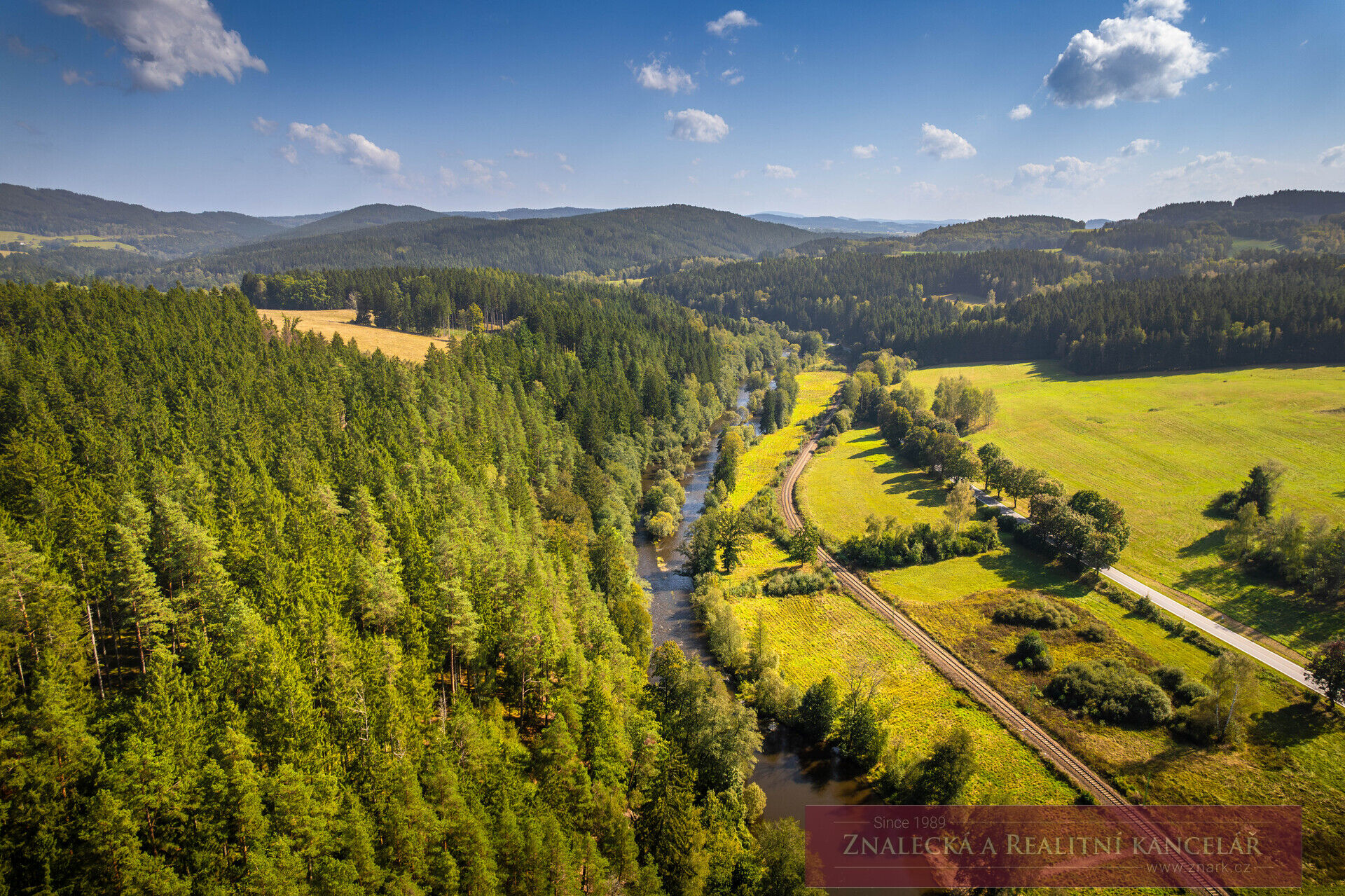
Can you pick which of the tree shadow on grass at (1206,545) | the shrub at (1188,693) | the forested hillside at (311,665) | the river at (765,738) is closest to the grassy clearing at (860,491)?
the river at (765,738)

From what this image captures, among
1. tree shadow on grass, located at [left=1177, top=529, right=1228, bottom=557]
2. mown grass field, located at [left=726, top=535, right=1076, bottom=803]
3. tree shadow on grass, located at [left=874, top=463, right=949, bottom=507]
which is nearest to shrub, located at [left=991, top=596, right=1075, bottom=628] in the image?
mown grass field, located at [left=726, top=535, right=1076, bottom=803]

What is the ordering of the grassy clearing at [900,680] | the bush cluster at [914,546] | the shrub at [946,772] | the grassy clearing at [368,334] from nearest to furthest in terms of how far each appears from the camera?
the shrub at [946,772]
the grassy clearing at [900,680]
the bush cluster at [914,546]
the grassy clearing at [368,334]

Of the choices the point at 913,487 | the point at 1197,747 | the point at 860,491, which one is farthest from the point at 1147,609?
the point at 860,491

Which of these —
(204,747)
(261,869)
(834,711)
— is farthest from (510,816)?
(834,711)

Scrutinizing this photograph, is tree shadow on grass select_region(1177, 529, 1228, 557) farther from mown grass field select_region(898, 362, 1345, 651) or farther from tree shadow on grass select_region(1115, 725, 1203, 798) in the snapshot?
tree shadow on grass select_region(1115, 725, 1203, 798)

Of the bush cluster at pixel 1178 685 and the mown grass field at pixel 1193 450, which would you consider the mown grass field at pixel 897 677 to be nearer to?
the bush cluster at pixel 1178 685

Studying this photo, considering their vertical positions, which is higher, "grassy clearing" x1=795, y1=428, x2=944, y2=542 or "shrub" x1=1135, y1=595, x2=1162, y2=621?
"grassy clearing" x1=795, y1=428, x2=944, y2=542
